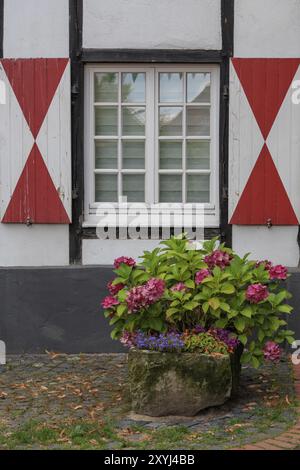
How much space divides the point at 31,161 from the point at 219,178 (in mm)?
1736

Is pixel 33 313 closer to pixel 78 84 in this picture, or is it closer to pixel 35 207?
pixel 35 207

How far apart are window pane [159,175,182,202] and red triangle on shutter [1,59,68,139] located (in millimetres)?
1264

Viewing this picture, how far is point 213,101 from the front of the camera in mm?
7438

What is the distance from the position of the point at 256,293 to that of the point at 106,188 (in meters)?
2.51

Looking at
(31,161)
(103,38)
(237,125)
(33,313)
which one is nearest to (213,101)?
(237,125)

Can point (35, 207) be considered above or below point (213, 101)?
below

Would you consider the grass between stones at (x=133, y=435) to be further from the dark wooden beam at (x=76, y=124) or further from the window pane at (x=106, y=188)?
the window pane at (x=106, y=188)

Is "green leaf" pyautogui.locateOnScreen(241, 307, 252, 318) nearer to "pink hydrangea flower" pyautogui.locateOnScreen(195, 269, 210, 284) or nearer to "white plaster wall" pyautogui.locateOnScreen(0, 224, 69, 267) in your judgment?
"pink hydrangea flower" pyautogui.locateOnScreen(195, 269, 210, 284)

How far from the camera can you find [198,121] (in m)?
7.54

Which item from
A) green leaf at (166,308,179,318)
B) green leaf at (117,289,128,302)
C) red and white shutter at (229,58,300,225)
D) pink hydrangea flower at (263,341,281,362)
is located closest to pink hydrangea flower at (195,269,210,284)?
green leaf at (166,308,179,318)

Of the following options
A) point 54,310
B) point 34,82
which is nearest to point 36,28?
point 34,82

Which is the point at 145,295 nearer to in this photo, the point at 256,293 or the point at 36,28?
the point at 256,293

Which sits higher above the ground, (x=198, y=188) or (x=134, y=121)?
(x=134, y=121)

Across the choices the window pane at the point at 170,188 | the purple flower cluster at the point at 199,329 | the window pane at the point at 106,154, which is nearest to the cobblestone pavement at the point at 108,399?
the purple flower cluster at the point at 199,329
